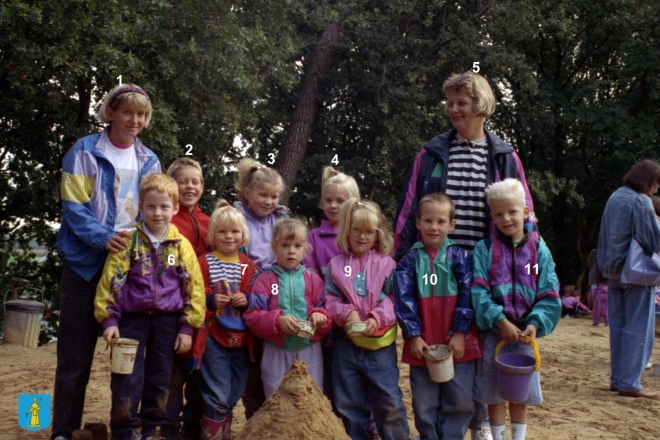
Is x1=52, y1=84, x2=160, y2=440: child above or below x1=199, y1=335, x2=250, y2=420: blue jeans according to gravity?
above

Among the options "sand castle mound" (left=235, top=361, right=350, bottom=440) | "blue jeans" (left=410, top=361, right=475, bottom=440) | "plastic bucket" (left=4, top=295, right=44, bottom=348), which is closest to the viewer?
"sand castle mound" (left=235, top=361, right=350, bottom=440)

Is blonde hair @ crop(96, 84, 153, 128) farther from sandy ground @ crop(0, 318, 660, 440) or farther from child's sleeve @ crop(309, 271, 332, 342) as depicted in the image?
sandy ground @ crop(0, 318, 660, 440)

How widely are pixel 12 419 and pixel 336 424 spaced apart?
3.35 m

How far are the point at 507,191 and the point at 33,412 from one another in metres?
3.94

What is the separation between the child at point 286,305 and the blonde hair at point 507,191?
1.23 m

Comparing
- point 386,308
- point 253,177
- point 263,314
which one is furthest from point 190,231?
point 386,308

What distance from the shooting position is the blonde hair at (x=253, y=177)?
513 cm

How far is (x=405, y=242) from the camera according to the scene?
4863mm

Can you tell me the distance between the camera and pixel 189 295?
459 cm

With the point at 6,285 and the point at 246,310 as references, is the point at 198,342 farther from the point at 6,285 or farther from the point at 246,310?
the point at 6,285

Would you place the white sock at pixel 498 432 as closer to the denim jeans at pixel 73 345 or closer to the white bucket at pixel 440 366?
the white bucket at pixel 440 366

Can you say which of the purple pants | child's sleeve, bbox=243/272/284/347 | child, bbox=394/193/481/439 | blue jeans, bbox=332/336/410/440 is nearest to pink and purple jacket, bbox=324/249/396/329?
child, bbox=394/193/481/439

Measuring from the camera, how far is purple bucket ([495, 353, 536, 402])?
4145mm

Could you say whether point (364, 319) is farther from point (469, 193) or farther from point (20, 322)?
point (20, 322)
